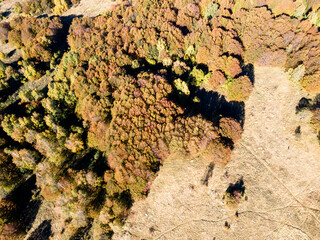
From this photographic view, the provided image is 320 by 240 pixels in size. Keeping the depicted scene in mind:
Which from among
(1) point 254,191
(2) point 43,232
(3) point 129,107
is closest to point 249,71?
(1) point 254,191

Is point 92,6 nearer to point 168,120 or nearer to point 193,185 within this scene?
point 168,120

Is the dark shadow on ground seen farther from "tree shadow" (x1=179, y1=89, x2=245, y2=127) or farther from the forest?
"tree shadow" (x1=179, y1=89, x2=245, y2=127)

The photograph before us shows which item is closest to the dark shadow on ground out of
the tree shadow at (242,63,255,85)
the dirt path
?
the dirt path

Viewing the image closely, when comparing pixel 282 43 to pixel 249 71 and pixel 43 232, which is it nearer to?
pixel 249 71

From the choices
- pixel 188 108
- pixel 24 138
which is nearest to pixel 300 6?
pixel 188 108

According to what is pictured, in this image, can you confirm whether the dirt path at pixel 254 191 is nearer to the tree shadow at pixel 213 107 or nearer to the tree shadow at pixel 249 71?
the tree shadow at pixel 213 107

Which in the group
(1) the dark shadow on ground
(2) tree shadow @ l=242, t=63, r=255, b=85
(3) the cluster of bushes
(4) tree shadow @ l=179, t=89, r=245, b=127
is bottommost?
(1) the dark shadow on ground
